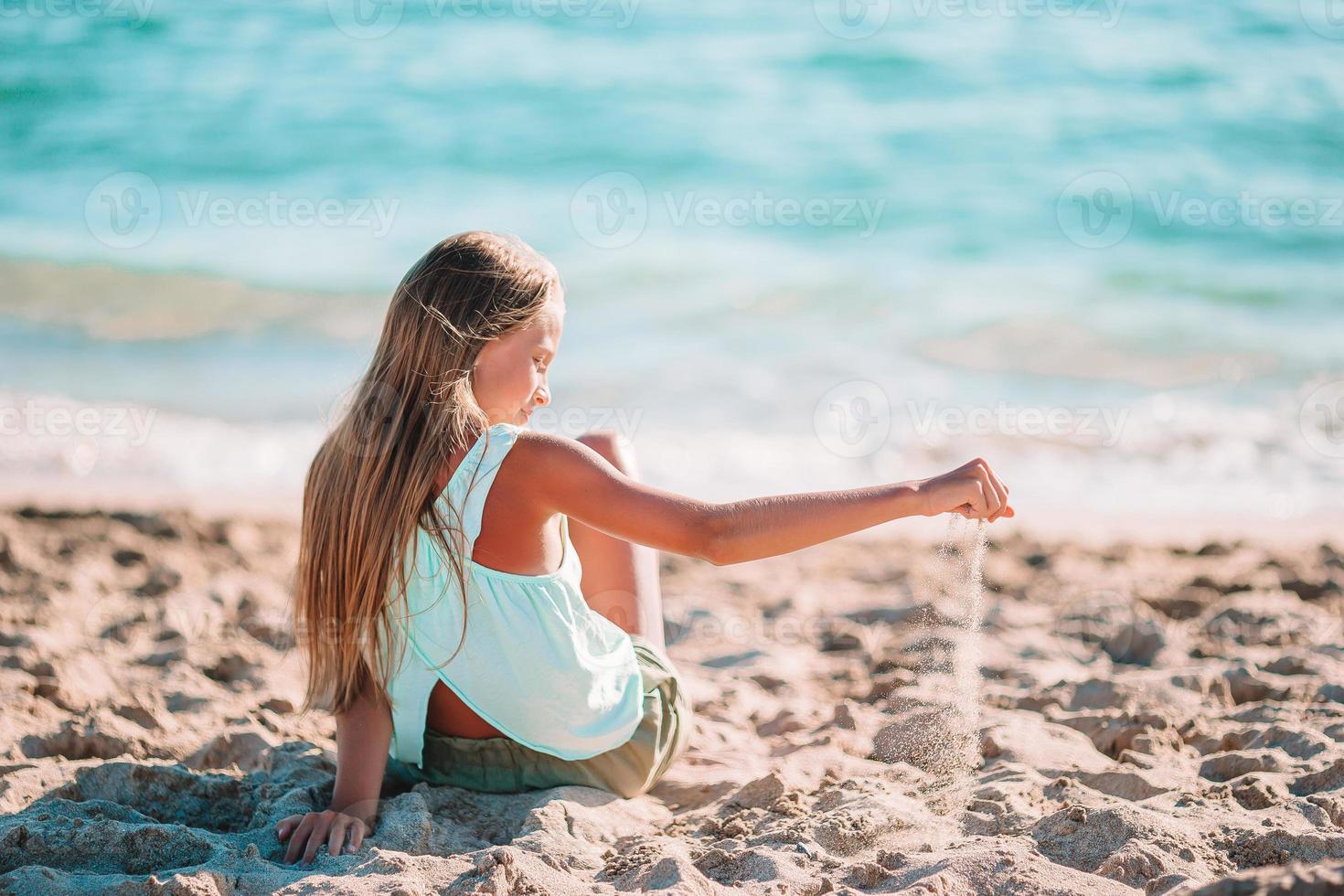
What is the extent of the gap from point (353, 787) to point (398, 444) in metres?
0.63

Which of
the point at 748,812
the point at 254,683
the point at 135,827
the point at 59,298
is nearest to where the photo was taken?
the point at 135,827

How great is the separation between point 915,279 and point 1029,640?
5.30m

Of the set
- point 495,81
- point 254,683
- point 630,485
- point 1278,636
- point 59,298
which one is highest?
point 495,81

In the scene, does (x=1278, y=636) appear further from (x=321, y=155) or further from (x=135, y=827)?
(x=321, y=155)

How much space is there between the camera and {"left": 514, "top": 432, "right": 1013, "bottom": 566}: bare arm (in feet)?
Result: 5.79

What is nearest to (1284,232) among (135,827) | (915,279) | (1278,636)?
(915,279)

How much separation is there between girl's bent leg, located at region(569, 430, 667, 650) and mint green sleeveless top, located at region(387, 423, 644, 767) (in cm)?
19

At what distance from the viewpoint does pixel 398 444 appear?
6.33ft

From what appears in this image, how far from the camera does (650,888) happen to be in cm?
175
